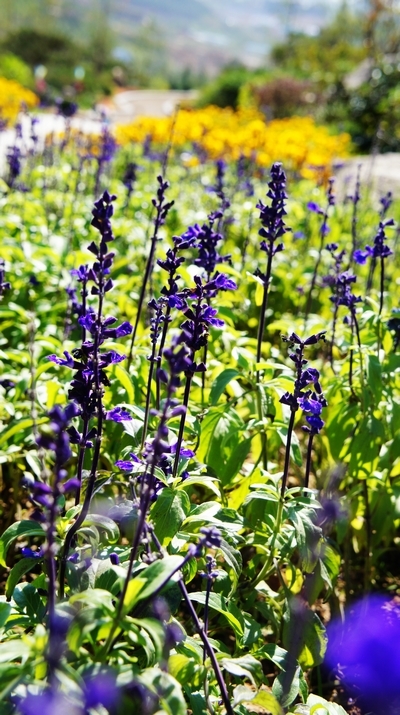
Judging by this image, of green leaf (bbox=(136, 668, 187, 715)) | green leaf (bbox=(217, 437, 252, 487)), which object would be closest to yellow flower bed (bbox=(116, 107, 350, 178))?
green leaf (bbox=(217, 437, 252, 487))

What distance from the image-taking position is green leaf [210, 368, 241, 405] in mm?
2983

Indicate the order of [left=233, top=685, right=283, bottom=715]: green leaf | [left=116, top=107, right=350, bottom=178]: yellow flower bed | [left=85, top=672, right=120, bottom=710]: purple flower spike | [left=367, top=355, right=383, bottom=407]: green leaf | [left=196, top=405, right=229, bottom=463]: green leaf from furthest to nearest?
1. [left=116, top=107, right=350, bottom=178]: yellow flower bed
2. [left=367, top=355, right=383, bottom=407]: green leaf
3. [left=196, top=405, right=229, bottom=463]: green leaf
4. [left=233, top=685, right=283, bottom=715]: green leaf
5. [left=85, top=672, right=120, bottom=710]: purple flower spike

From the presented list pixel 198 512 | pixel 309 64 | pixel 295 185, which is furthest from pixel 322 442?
pixel 309 64

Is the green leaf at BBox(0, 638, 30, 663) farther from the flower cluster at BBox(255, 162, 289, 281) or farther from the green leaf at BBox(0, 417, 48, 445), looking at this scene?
the flower cluster at BBox(255, 162, 289, 281)

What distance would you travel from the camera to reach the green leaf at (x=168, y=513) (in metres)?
2.31

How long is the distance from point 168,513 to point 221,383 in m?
0.81

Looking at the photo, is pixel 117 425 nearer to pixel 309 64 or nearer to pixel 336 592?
pixel 336 592

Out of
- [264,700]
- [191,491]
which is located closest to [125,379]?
[191,491]

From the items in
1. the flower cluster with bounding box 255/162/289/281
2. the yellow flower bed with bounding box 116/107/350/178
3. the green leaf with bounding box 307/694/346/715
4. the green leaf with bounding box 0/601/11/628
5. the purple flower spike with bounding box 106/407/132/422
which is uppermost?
the yellow flower bed with bounding box 116/107/350/178

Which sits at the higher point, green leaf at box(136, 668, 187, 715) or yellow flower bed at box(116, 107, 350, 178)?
yellow flower bed at box(116, 107, 350, 178)

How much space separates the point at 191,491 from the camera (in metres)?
2.96

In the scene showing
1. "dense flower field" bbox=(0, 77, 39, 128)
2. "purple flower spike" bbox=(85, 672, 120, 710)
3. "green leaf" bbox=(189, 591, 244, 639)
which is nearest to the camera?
"purple flower spike" bbox=(85, 672, 120, 710)

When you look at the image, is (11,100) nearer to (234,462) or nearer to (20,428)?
(20,428)

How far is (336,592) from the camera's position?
3.46 m
